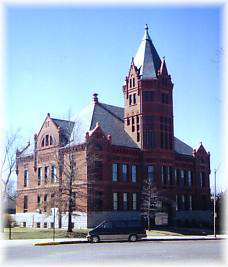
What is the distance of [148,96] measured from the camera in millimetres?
60688

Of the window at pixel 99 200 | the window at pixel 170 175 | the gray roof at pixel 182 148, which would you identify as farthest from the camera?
the gray roof at pixel 182 148

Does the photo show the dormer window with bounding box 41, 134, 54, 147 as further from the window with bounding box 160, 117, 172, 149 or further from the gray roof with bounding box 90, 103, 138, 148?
the window with bounding box 160, 117, 172, 149

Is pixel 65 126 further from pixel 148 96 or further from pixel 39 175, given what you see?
pixel 148 96

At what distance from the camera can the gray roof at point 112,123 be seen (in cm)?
5915

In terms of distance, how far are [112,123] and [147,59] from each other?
1019 cm

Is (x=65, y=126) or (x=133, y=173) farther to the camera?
(x=65, y=126)

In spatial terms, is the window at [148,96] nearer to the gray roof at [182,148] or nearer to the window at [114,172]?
the window at [114,172]

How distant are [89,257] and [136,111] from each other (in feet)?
129

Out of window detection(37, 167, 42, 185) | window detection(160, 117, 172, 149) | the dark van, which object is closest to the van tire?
the dark van

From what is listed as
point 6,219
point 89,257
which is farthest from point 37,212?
point 89,257

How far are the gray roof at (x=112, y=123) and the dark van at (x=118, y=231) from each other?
20829mm

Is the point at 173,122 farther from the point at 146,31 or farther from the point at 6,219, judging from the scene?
the point at 6,219

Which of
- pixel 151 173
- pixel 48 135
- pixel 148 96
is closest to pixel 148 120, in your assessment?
pixel 148 96

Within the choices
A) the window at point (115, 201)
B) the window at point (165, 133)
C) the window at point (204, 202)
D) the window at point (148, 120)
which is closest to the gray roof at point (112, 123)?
the window at point (148, 120)
